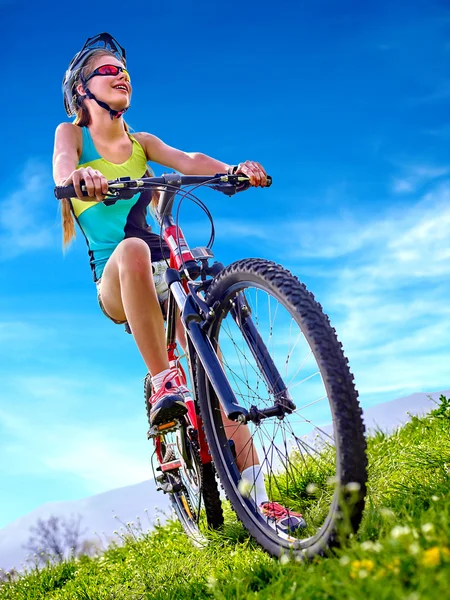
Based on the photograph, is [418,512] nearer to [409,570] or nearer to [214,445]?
[409,570]

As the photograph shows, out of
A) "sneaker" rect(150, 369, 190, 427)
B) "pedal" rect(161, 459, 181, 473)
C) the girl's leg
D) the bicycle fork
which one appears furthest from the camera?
"pedal" rect(161, 459, 181, 473)

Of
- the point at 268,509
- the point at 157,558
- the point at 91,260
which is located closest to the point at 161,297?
the point at 91,260

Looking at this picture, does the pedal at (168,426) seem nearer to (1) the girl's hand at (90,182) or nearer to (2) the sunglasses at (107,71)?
(1) the girl's hand at (90,182)

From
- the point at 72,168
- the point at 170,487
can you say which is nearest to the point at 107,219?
the point at 72,168

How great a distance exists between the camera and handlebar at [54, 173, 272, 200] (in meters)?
2.92

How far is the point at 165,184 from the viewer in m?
3.15

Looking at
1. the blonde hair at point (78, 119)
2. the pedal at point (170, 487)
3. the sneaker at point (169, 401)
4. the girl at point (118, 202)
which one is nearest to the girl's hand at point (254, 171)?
the girl at point (118, 202)

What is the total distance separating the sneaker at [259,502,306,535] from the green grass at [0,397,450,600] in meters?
0.15

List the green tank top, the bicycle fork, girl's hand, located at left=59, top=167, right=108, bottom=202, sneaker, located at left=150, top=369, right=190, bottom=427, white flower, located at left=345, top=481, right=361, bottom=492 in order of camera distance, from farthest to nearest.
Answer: the green tank top < sneaker, located at left=150, top=369, right=190, bottom=427 < girl's hand, located at left=59, top=167, right=108, bottom=202 < the bicycle fork < white flower, located at left=345, top=481, right=361, bottom=492

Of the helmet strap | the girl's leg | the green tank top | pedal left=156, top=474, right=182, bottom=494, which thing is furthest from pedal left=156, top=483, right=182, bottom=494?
the helmet strap

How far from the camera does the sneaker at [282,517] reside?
2.79 m

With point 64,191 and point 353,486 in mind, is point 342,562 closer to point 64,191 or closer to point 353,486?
point 353,486

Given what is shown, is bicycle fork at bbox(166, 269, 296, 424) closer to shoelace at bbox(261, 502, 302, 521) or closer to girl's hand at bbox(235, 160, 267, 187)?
shoelace at bbox(261, 502, 302, 521)

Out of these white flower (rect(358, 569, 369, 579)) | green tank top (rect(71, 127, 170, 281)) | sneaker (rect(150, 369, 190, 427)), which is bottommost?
white flower (rect(358, 569, 369, 579))
